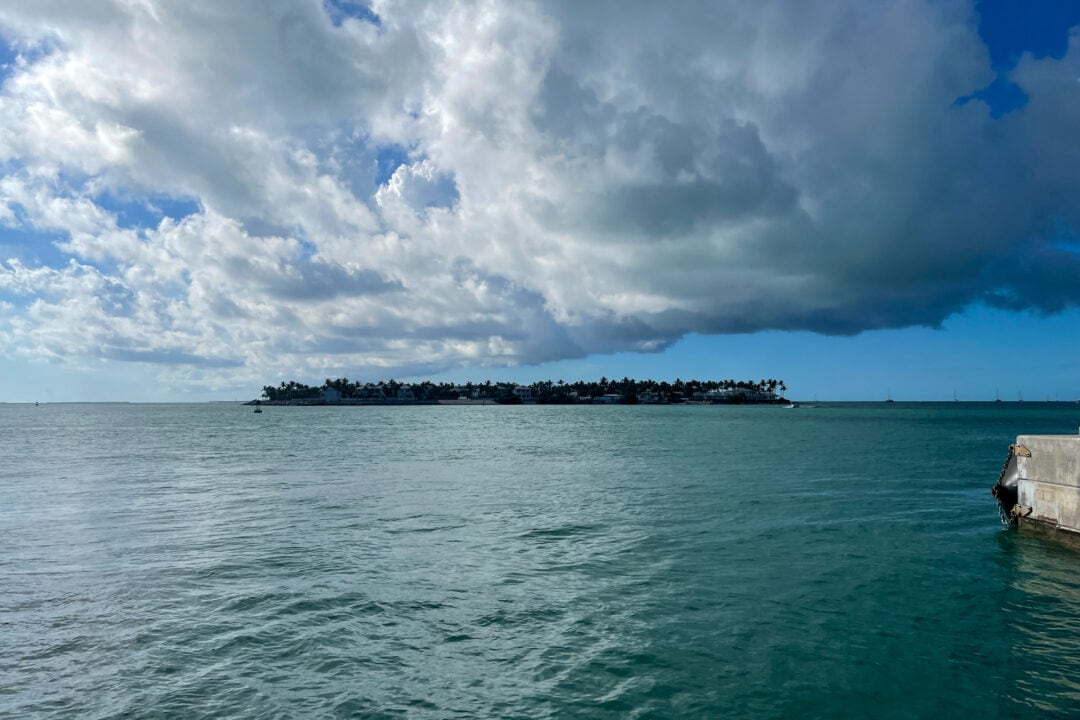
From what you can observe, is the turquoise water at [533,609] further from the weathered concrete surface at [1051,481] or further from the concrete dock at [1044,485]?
the weathered concrete surface at [1051,481]

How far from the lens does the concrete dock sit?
20.6 m

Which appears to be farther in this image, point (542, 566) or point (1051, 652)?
point (542, 566)

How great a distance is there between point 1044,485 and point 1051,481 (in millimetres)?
403

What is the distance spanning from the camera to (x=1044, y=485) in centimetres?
2205

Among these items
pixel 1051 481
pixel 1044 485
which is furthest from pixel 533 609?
pixel 1044 485

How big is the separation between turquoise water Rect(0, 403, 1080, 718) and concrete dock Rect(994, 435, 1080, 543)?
1.00 m

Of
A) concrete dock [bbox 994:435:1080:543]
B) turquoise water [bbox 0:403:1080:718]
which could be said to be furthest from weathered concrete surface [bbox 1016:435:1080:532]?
turquoise water [bbox 0:403:1080:718]

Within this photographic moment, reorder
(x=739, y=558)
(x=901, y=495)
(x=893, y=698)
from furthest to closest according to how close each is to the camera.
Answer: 1. (x=901, y=495)
2. (x=739, y=558)
3. (x=893, y=698)

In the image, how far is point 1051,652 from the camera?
12.2 metres

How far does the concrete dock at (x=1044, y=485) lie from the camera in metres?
20.6

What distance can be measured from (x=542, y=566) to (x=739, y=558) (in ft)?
20.4

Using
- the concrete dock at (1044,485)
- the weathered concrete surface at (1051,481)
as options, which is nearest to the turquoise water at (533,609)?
the concrete dock at (1044,485)

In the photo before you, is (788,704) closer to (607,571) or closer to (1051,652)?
Answer: (1051,652)

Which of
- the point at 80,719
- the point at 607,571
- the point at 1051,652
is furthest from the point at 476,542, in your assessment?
the point at 1051,652
